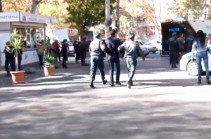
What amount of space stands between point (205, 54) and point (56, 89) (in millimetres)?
4668

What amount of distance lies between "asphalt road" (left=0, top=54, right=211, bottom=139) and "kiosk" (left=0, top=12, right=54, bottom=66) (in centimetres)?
990

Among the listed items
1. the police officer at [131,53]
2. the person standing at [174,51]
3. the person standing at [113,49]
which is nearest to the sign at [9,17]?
the person standing at [174,51]

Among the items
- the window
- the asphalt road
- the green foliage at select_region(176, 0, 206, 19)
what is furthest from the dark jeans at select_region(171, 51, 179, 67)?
the green foliage at select_region(176, 0, 206, 19)

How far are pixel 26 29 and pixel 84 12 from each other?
11426 mm

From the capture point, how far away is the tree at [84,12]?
36938 millimetres

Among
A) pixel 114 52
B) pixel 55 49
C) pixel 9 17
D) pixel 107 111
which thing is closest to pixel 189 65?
pixel 114 52

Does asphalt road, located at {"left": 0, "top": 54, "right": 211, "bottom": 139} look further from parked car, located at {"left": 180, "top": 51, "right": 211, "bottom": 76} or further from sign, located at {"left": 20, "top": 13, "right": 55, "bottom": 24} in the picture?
sign, located at {"left": 20, "top": 13, "right": 55, "bottom": 24}

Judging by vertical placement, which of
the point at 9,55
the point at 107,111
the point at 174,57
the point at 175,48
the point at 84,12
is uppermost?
the point at 84,12

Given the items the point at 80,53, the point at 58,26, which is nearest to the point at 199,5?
the point at 58,26

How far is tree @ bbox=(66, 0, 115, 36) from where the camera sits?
36938mm

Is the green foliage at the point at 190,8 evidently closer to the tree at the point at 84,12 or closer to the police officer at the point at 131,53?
the tree at the point at 84,12

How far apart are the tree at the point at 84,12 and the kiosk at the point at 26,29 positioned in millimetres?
6980

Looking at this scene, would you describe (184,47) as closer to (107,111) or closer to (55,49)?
(55,49)

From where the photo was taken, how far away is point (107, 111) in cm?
894
